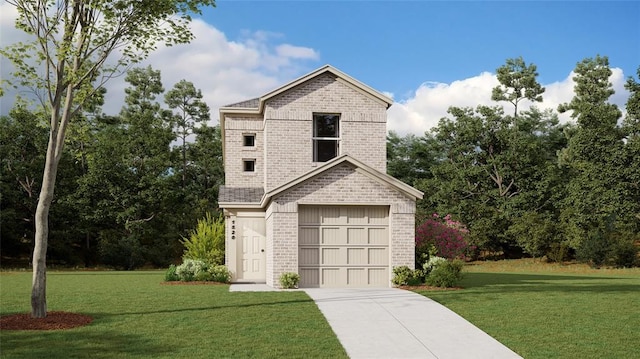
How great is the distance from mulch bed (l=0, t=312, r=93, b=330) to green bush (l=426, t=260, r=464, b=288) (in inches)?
417

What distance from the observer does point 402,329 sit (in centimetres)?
1230

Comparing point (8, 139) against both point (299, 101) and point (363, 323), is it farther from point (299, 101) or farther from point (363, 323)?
point (363, 323)

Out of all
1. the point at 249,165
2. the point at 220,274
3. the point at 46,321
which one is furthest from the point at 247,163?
the point at 46,321

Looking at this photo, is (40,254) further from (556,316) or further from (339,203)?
(556,316)

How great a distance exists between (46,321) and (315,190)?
30.5ft

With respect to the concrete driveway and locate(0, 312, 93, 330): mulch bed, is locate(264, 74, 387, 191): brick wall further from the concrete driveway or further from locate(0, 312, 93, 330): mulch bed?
locate(0, 312, 93, 330): mulch bed

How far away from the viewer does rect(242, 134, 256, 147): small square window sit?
24.8m

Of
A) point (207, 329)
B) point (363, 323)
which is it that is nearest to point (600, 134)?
point (363, 323)

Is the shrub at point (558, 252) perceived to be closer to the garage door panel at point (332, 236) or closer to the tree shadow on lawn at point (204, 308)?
the garage door panel at point (332, 236)

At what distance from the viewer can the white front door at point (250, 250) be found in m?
22.6

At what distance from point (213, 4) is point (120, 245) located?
29560 millimetres

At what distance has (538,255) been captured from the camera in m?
42.8

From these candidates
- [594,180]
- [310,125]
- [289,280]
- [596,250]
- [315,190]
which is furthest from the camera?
[594,180]

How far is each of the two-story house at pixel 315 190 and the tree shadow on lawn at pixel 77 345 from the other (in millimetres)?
8411
